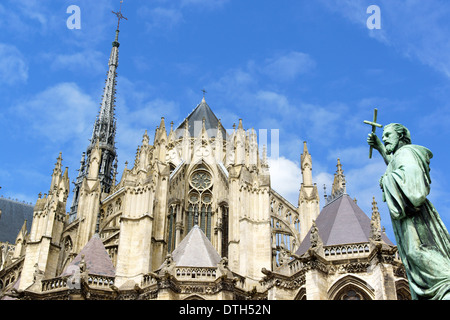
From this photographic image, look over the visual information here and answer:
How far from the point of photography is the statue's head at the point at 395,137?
246 inches

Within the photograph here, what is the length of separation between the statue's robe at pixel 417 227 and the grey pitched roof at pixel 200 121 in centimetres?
2787

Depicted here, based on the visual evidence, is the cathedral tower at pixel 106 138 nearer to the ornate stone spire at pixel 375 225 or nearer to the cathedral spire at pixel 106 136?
the cathedral spire at pixel 106 136

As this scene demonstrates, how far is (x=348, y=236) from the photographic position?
1834 cm

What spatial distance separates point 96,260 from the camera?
22.5 m

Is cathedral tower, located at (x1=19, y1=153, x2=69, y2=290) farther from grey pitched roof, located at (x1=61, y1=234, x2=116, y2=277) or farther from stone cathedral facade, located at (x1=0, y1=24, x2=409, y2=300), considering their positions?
grey pitched roof, located at (x1=61, y1=234, x2=116, y2=277)

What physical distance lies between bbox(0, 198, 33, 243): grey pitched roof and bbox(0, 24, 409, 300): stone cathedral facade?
12491mm

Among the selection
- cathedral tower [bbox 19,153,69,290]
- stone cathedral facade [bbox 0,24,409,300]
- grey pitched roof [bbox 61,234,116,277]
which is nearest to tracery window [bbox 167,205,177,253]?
stone cathedral facade [bbox 0,24,409,300]

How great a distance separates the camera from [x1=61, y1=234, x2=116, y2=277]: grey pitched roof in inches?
862

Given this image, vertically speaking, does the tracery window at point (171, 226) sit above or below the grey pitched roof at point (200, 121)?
below

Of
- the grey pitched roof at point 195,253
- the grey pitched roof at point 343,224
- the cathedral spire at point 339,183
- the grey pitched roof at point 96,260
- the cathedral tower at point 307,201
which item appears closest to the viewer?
the grey pitched roof at point 343,224

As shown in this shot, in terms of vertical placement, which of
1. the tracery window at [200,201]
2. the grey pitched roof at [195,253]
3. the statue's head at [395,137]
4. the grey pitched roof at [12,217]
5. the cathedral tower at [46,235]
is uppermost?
the grey pitched roof at [12,217]

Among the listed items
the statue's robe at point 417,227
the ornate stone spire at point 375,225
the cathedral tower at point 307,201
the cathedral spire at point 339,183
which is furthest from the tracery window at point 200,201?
the statue's robe at point 417,227

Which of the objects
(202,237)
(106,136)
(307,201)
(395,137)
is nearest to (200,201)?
(307,201)

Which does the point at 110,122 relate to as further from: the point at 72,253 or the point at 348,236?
the point at 348,236
